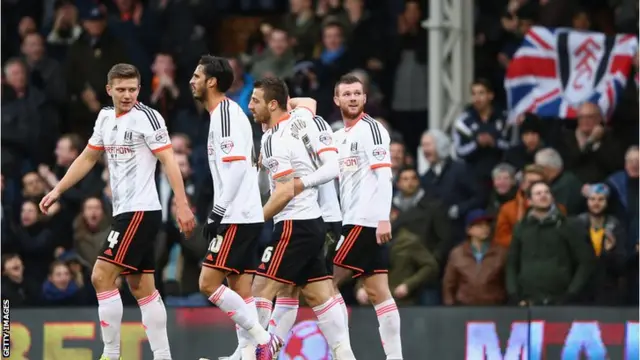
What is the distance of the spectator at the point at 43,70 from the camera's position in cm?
2186

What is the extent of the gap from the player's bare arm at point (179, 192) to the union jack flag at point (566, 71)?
7.28 m

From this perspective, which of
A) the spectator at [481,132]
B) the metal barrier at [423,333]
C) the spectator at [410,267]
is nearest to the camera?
the metal barrier at [423,333]

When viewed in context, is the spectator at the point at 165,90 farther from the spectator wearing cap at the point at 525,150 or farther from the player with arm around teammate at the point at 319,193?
the player with arm around teammate at the point at 319,193

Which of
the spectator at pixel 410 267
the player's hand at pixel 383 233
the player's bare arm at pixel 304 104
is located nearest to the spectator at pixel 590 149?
the spectator at pixel 410 267

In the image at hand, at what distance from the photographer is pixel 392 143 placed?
19141 mm

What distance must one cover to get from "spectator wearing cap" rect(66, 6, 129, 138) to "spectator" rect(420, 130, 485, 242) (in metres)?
4.27

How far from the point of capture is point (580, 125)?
19547 mm

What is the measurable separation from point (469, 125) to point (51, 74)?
5224 millimetres

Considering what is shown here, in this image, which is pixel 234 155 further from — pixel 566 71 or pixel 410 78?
pixel 410 78

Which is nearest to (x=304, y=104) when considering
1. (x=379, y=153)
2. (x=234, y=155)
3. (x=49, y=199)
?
(x=379, y=153)

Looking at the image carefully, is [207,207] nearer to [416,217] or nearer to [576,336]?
[416,217]

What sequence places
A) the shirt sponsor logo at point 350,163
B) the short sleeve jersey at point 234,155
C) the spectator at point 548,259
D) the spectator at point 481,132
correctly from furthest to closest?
the spectator at point 481,132
the spectator at point 548,259
the shirt sponsor logo at point 350,163
the short sleeve jersey at point 234,155

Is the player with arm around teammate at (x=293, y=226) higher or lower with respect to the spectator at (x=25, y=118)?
lower

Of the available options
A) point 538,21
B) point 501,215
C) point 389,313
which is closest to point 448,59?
point 538,21
